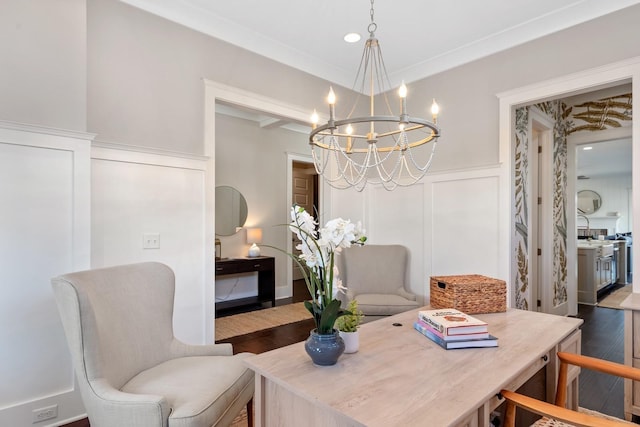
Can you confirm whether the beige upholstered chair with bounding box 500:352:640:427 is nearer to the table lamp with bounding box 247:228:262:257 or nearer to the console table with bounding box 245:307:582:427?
the console table with bounding box 245:307:582:427

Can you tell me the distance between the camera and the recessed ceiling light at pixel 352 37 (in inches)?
115

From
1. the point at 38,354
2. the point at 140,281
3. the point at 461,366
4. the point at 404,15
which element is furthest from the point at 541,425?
the point at 404,15

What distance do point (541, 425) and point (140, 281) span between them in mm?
1959

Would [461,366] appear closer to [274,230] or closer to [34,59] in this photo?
[34,59]

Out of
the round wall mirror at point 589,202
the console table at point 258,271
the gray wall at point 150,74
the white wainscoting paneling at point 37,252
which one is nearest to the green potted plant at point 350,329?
the white wainscoting paneling at point 37,252

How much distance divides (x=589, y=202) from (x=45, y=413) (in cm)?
1316

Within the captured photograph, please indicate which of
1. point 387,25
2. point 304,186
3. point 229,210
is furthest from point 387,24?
point 304,186

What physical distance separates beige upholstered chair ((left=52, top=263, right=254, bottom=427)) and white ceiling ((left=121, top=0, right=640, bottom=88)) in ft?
6.37

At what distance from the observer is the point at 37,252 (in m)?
1.93

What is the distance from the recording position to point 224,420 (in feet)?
4.96

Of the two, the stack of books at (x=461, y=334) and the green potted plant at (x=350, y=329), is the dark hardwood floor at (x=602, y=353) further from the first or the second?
the green potted plant at (x=350, y=329)

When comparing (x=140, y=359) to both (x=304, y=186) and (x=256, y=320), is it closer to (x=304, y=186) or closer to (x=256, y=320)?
(x=256, y=320)

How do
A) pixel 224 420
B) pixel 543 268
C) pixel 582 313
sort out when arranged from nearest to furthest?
pixel 224 420, pixel 543 268, pixel 582 313

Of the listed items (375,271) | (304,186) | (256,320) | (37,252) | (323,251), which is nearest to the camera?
(323,251)
